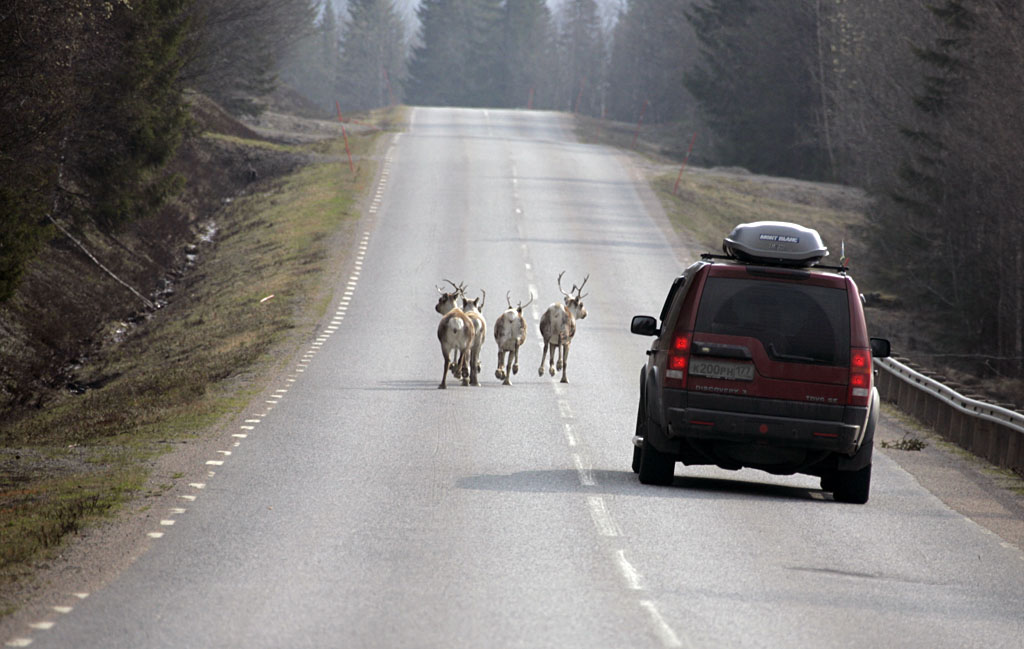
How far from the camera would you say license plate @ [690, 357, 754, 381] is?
13.5 m

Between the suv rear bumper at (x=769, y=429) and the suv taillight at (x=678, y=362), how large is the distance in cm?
24

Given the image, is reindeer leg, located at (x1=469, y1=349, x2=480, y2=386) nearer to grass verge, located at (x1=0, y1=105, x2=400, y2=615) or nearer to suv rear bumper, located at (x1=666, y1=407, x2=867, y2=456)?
grass verge, located at (x1=0, y1=105, x2=400, y2=615)

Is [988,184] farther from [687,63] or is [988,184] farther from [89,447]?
[687,63]

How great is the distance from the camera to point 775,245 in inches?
545

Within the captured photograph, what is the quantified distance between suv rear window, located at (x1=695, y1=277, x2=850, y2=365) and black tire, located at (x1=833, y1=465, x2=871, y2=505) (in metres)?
1.38

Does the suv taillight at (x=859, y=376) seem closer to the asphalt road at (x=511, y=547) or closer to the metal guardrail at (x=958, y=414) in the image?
the asphalt road at (x=511, y=547)

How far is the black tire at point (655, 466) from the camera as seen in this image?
14.4 m

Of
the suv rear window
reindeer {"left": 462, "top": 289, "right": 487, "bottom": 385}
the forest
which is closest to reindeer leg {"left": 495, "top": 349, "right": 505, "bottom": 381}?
reindeer {"left": 462, "top": 289, "right": 487, "bottom": 385}

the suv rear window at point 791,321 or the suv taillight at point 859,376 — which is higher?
the suv rear window at point 791,321

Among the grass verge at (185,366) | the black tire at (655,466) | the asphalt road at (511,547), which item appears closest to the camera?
the asphalt road at (511,547)

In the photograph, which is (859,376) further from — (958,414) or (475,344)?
(475,344)

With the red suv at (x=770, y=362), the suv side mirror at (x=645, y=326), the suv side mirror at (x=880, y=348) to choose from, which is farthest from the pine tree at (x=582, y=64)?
the red suv at (x=770, y=362)

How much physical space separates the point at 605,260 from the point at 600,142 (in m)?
39.0

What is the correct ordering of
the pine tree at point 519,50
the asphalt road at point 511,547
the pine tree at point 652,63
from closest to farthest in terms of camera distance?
the asphalt road at point 511,547 < the pine tree at point 652,63 < the pine tree at point 519,50
